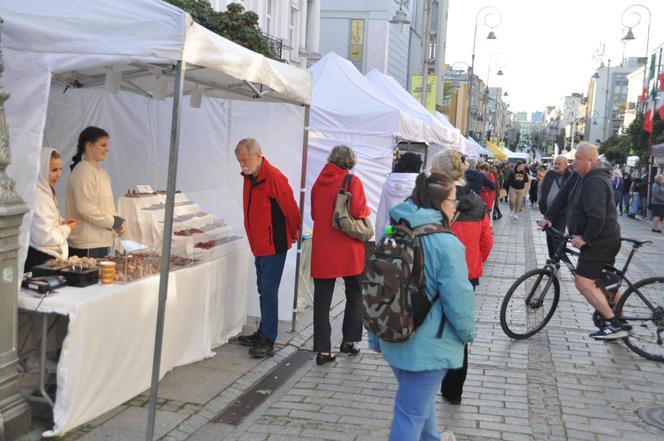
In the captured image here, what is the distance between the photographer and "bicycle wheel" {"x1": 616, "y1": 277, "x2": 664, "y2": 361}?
6539mm

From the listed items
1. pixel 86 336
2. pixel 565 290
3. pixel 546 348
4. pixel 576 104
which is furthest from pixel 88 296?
pixel 576 104

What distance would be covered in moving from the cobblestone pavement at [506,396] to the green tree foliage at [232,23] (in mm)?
6052

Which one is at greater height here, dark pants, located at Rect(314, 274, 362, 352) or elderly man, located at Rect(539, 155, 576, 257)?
elderly man, located at Rect(539, 155, 576, 257)

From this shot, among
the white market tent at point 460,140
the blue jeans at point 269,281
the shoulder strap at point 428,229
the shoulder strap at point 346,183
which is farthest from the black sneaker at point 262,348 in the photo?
the white market tent at point 460,140

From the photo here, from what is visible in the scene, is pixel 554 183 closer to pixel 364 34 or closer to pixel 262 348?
pixel 262 348

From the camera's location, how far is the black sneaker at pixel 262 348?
20.1 ft

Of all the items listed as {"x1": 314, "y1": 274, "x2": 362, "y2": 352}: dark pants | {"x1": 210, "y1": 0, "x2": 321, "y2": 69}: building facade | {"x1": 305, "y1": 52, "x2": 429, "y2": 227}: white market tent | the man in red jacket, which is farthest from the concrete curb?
{"x1": 210, "y1": 0, "x2": 321, "y2": 69}: building facade

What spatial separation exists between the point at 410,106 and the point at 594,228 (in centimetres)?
939

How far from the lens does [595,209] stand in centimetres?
637

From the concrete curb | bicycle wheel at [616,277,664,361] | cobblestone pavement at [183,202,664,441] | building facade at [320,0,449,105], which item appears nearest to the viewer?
the concrete curb

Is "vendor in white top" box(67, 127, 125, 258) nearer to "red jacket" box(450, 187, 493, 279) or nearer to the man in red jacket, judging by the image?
the man in red jacket

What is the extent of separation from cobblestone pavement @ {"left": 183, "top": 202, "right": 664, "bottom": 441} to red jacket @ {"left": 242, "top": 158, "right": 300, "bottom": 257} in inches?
43.5

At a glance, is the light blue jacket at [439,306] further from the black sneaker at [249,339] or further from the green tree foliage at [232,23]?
the green tree foliage at [232,23]

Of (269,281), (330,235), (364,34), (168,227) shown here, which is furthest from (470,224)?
(364,34)
